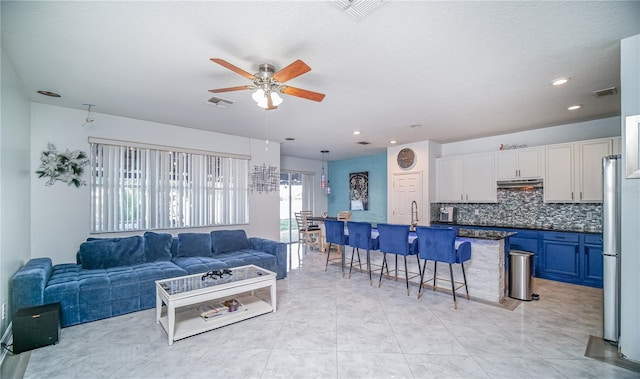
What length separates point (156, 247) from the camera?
4.07m

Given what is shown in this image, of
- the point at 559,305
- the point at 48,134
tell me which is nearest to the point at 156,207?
the point at 48,134

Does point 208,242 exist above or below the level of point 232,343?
above

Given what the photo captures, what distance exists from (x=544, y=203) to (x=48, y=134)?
7.84 meters

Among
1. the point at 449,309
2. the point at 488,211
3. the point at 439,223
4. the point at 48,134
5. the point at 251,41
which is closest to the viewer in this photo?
the point at 251,41

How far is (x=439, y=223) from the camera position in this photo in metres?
6.04

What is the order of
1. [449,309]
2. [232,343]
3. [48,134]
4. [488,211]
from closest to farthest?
[232,343] → [449,309] → [48,134] → [488,211]

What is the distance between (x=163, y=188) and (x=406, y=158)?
496 cm

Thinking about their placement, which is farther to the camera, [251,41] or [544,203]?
[544,203]

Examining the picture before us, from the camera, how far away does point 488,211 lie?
5.65 m

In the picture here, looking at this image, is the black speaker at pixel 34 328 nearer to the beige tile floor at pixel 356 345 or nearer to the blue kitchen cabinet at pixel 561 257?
the beige tile floor at pixel 356 345

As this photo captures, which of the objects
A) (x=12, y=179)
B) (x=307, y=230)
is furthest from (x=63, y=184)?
(x=307, y=230)

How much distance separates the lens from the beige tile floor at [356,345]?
2.17 meters

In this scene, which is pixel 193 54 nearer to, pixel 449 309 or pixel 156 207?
pixel 156 207

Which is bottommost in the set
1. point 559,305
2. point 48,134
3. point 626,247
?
point 559,305
